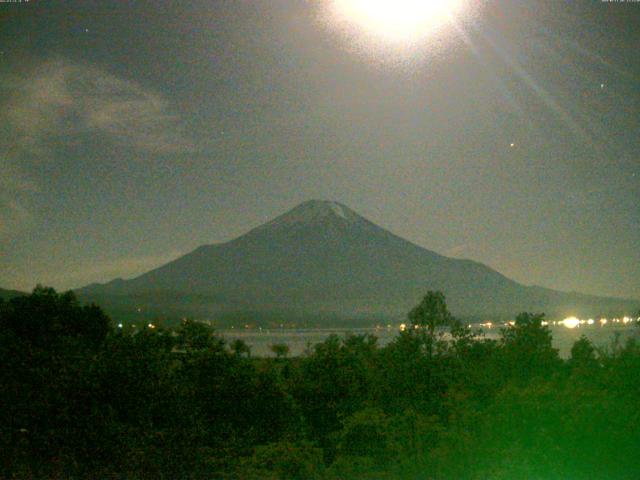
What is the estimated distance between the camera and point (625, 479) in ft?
23.4

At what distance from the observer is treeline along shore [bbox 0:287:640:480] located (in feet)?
26.1

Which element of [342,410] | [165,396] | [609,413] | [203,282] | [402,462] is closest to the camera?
[609,413]

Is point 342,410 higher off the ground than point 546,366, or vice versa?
point 546,366

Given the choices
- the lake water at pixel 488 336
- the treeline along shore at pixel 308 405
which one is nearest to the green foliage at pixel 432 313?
the treeline along shore at pixel 308 405

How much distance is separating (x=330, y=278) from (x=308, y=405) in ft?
366

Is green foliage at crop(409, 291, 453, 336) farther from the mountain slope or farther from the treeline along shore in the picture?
the mountain slope

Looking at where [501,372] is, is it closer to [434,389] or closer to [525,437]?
[434,389]

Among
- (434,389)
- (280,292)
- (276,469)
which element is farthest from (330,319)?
(276,469)

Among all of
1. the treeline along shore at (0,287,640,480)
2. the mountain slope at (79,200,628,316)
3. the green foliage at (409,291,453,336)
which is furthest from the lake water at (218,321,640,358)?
the mountain slope at (79,200,628,316)

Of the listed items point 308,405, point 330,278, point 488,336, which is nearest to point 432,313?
point 308,405

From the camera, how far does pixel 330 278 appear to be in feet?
419

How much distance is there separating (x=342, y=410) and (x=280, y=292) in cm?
10104

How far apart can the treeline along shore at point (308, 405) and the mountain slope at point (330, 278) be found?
2475 inches

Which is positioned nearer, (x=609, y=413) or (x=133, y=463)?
(x=609, y=413)
